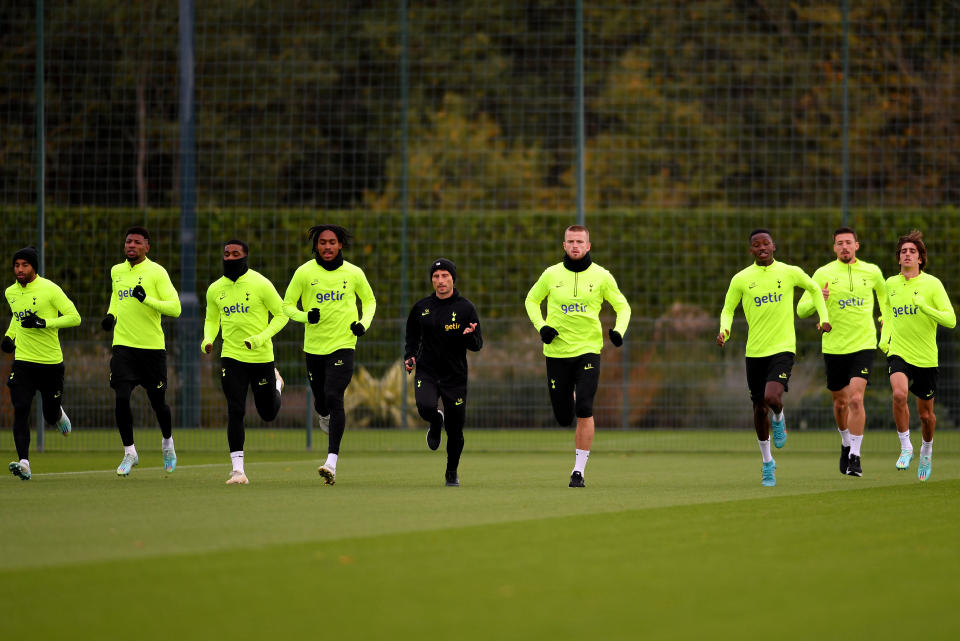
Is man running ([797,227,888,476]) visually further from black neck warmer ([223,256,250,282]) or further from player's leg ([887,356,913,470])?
black neck warmer ([223,256,250,282])

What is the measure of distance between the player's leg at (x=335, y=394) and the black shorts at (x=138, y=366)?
1.86m

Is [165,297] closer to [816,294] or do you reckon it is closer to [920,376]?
[816,294]

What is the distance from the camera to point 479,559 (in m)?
8.27

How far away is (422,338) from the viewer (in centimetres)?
1378

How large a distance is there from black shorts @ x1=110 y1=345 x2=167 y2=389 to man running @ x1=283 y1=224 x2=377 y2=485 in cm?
164

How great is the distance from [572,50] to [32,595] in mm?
25531

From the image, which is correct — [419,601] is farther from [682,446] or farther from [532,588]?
[682,446]

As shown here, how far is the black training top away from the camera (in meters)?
13.6

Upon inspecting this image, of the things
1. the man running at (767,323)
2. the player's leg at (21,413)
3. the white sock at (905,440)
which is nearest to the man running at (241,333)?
the player's leg at (21,413)

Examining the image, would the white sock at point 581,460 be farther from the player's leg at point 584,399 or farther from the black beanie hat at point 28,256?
the black beanie hat at point 28,256

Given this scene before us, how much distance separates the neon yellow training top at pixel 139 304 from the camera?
580 inches

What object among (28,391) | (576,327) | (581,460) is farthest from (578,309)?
(28,391)

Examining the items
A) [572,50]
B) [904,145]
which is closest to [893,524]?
[904,145]

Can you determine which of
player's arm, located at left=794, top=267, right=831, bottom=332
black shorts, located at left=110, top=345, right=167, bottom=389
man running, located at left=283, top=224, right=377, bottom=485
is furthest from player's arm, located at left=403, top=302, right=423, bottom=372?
player's arm, located at left=794, top=267, right=831, bottom=332
